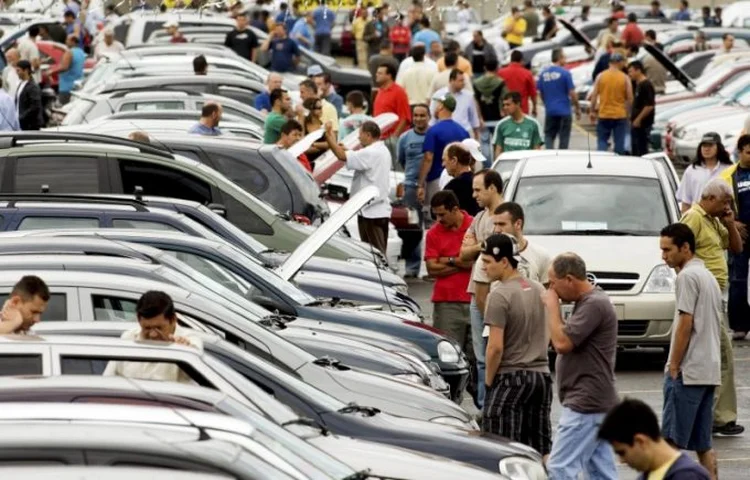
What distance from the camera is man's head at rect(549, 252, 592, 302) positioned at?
9.84 metres

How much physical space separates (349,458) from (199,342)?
3.97ft

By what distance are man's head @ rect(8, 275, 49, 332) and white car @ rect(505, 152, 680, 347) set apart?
6872mm

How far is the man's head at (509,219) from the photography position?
39.5 feet

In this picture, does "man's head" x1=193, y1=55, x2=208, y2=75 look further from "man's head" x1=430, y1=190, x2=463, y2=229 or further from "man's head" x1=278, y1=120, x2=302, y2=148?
"man's head" x1=430, y1=190, x2=463, y2=229

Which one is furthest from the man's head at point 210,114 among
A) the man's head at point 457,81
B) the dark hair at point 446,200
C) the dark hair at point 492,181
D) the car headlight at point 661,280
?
the dark hair at point 492,181

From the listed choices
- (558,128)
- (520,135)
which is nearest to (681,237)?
(520,135)

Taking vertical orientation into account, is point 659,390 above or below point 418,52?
above

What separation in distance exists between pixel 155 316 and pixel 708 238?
6155mm

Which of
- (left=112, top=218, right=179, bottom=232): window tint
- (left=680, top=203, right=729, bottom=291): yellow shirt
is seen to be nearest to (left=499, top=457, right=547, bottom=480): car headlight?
(left=112, top=218, right=179, bottom=232): window tint

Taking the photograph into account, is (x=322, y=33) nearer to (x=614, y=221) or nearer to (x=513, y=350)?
(x=614, y=221)

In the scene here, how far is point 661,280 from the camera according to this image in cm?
1556

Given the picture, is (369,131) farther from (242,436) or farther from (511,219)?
(242,436)

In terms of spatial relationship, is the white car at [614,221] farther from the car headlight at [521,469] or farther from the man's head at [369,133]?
the car headlight at [521,469]

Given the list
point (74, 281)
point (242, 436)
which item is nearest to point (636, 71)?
point (74, 281)
